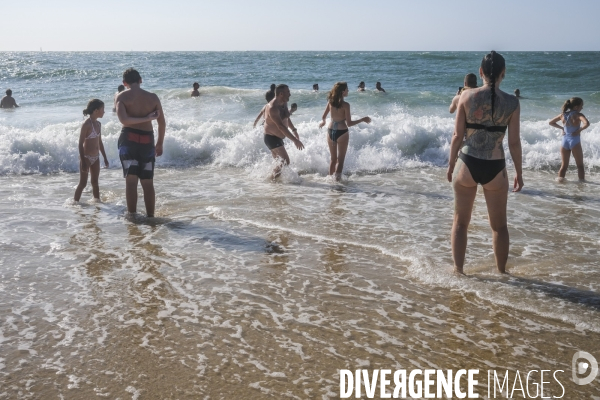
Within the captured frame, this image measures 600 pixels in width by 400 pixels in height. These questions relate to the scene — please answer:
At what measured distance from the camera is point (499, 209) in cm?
485

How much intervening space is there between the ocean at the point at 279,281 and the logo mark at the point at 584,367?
0.05m

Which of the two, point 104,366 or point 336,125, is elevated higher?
point 336,125

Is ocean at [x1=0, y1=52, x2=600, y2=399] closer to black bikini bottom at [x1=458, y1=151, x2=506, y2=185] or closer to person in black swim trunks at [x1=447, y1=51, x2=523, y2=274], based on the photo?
person in black swim trunks at [x1=447, y1=51, x2=523, y2=274]

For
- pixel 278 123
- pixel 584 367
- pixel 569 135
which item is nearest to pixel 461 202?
pixel 584 367

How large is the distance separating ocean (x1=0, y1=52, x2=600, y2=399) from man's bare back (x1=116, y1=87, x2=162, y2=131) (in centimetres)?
135

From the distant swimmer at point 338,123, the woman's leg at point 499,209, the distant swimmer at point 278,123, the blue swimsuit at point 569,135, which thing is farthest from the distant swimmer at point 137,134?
the blue swimsuit at point 569,135

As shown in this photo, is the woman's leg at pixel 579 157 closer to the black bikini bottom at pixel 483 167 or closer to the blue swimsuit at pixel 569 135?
the blue swimsuit at pixel 569 135

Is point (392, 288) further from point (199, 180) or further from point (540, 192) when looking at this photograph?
point (199, 180)

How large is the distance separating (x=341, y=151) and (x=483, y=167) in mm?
5443

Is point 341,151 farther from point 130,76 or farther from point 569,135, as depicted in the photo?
point 130,76

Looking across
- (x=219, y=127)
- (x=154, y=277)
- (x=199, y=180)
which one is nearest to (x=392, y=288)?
(x=154, y=277)

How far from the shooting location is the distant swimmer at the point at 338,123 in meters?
9.48

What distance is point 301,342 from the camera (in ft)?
12.9

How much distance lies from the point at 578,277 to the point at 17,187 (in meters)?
8.57
